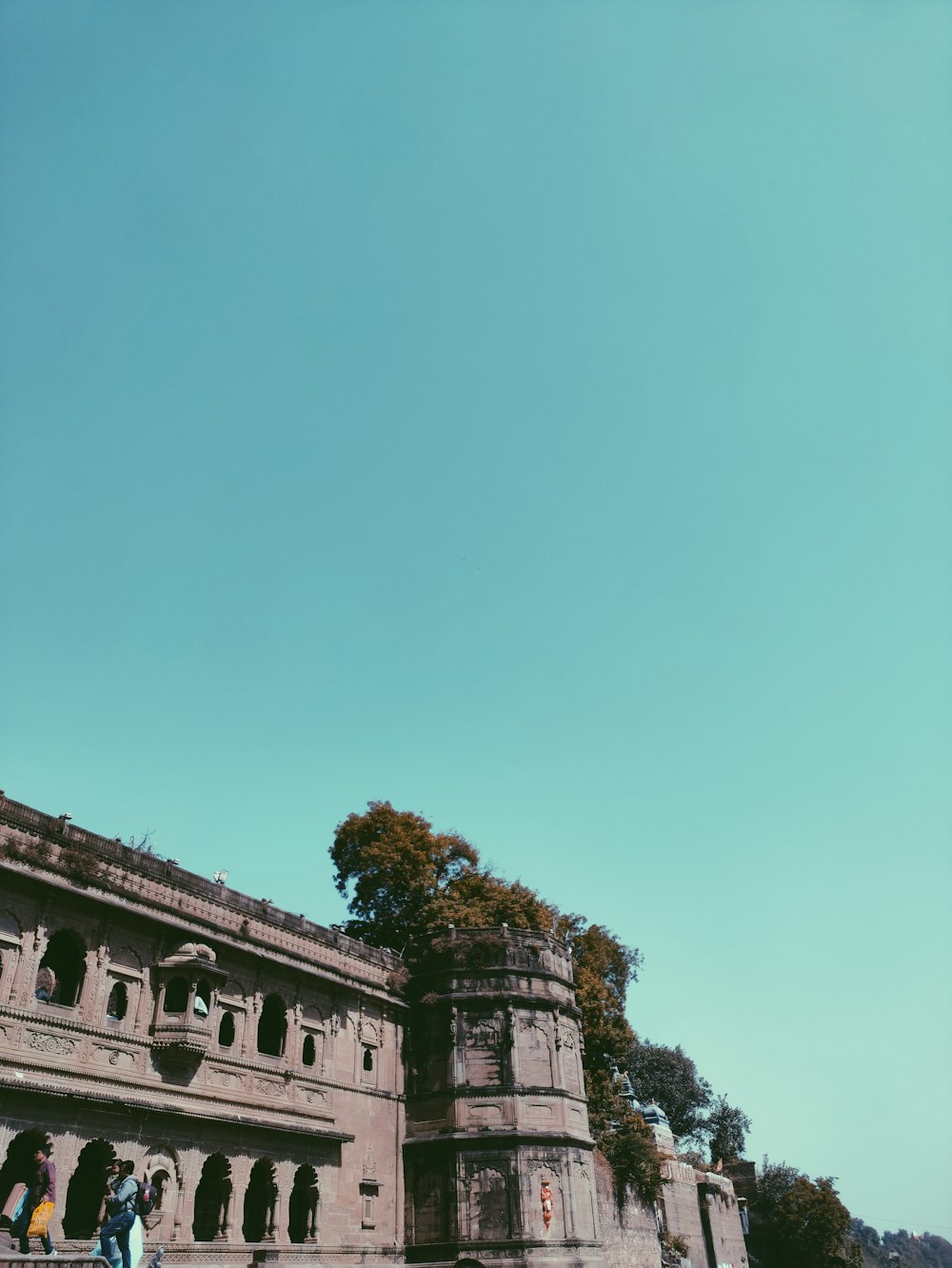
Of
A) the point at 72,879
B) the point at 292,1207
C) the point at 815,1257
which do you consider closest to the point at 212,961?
the point at 72,879

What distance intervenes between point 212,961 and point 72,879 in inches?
147

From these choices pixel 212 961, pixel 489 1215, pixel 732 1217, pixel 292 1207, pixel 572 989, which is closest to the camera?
pixel 212 961

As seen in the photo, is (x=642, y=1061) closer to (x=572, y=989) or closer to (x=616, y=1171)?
(x=616, y=1171)

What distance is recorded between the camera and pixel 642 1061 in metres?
54.8

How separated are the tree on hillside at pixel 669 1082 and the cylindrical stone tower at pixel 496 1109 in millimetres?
29009

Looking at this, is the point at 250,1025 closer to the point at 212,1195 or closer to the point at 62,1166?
the point at 212,1195

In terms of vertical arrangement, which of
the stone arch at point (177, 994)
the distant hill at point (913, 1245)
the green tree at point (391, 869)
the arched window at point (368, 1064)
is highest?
the green tree at point (391, 869)

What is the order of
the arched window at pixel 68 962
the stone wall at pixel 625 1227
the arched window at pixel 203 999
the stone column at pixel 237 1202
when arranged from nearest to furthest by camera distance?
the arched window at pixel 68 962 → the stone column at pixel 237 1202 → the arched window at pixel 203 999 → the stone wall at pixel 625 1227

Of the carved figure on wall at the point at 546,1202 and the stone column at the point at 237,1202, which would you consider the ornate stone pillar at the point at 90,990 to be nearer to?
the stone column at the point at 237,1202

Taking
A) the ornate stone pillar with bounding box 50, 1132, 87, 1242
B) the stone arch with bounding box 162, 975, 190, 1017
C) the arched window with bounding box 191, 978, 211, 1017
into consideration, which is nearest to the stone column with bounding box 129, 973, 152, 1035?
the stone arch with bounding box 162, 975, 190, 1017

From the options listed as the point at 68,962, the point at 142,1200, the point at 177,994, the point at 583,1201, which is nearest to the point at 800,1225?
the point at 583,1201

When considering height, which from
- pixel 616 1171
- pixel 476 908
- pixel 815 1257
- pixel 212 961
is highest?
pixel 476 908

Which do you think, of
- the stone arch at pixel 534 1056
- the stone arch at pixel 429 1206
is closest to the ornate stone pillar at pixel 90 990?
the stone arch at pixel 429 1206

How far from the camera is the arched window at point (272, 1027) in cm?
2322
